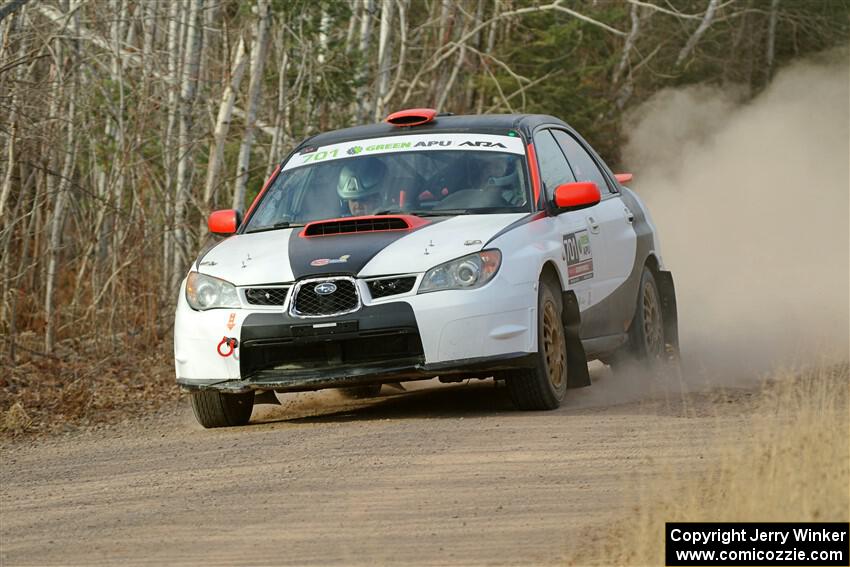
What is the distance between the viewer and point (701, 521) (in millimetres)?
5840

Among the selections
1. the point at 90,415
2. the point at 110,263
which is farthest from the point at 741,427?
the point at 110,263

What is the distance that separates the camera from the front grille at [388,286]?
Result: 29.5 feet

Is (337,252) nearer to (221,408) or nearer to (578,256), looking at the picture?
A: (221,408)

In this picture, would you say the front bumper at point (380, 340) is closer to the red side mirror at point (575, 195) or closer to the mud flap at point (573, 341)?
the mud flap at point (573, 341)

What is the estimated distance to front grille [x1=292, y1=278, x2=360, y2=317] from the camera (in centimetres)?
902

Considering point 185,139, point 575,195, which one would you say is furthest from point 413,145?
point 185,139

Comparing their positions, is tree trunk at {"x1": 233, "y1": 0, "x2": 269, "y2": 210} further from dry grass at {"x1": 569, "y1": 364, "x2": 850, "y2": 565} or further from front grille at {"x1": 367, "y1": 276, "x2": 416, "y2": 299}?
dry grass at {"x1": 569, "y1": 364, "x2": 850, "y2": 565}

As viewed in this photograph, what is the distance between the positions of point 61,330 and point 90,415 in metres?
4.70

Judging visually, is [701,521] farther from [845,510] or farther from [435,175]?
[435,175]

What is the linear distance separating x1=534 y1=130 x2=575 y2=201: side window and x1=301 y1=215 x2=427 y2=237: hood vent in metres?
1.07

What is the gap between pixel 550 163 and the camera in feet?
34.5

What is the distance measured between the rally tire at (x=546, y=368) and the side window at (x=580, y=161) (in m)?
1.67

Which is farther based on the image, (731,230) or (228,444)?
(731,230)

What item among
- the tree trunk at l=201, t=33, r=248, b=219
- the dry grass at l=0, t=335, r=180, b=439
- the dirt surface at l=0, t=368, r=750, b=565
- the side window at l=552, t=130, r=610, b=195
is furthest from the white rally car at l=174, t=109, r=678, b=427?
the tree trunk at l=201, t=33, r=248, b=219
